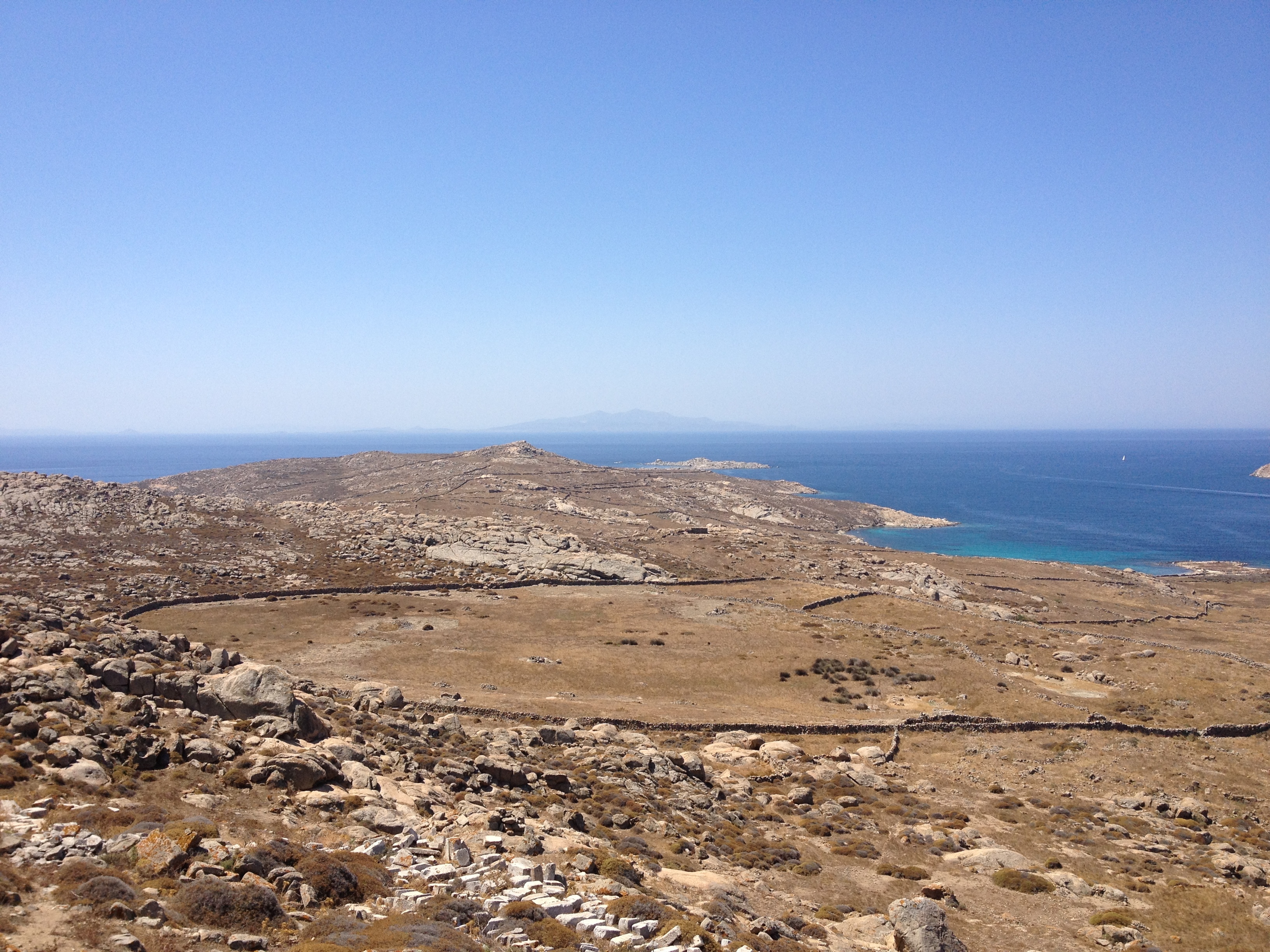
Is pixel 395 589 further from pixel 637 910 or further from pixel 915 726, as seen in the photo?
pixel 637 910

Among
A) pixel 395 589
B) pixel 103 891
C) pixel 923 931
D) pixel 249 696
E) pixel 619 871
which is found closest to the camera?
pixel 103 891

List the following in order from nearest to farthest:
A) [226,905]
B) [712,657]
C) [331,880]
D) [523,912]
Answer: [226,905] → [331,880] → [523,912] → [712,657]

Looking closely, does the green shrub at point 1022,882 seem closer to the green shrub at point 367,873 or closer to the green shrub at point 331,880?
the green shrub at point 367,873

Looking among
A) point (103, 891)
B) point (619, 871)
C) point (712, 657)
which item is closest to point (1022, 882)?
point (619, 871)

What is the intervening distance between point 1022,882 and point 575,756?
14328 millimetres

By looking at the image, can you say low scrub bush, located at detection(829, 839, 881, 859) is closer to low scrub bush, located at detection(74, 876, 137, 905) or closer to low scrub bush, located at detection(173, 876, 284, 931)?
low scrub bush, located at detection(173, 876, 284, 931)

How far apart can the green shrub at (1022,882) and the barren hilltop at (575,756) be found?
0.32 feet

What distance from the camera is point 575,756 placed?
80.6 feet

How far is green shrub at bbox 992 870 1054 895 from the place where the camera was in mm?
18703

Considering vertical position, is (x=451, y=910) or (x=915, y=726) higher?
(x=451, y=910)

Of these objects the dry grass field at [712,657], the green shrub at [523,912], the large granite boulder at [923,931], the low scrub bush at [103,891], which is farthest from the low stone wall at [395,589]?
the large granite boulder at [923,931]

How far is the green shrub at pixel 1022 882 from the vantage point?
1870cm

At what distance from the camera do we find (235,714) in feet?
64.2

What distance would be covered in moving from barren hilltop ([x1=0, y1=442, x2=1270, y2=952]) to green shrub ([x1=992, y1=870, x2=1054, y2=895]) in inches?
3.8
